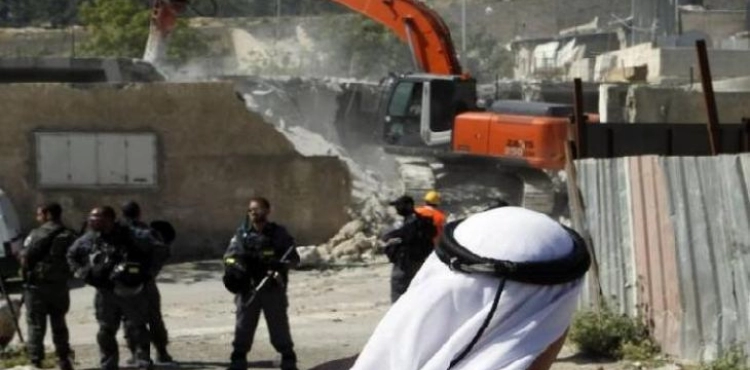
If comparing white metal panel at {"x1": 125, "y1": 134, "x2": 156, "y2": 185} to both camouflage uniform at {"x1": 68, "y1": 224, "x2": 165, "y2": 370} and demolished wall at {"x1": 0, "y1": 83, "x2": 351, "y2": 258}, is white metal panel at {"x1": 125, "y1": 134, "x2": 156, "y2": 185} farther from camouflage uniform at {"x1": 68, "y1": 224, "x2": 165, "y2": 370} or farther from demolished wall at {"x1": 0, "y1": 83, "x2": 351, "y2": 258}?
camouflage uniform at {"x1": 68, "y1": 224, "x2": 165, "y2": 370}

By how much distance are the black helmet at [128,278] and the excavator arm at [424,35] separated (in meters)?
14.7

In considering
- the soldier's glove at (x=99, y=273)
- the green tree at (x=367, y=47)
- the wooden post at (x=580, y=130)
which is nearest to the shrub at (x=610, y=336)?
the wooden post at (x=580, y=130)

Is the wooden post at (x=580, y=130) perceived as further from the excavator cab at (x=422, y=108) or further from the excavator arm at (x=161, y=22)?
the excavator arm at (x=161, y=22)

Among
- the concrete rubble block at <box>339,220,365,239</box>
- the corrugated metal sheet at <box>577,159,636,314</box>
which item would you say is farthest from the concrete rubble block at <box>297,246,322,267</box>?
the corrugated metal sheet at <box>577,159,636,314</box>

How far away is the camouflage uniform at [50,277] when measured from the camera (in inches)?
505

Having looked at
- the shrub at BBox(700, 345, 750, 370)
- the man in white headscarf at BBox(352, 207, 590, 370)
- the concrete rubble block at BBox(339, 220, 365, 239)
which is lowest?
the concrete rubble block at BBox(339, 220, 365, 239)

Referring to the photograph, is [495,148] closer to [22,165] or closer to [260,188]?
[260,188]

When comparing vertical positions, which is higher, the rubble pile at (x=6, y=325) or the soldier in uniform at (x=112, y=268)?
the soldier in uniform at (x=112, y=268)

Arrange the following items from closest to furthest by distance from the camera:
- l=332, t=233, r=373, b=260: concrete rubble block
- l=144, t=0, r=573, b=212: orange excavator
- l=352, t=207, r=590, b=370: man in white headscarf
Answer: l=352, t=207, r=590, b=370: man in white headscarf
l=332, t=233, r=373, b=260: concrete rubble block
l=144, t=0, r=573, b=212: orange excavator

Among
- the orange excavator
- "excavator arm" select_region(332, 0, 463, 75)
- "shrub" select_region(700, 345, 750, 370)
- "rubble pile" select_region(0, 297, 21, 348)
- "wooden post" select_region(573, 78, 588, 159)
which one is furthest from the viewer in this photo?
"excavator arm" select_region(332, 0, 463, 75)

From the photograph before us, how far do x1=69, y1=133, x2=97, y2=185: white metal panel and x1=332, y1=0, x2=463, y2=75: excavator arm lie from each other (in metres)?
6.05

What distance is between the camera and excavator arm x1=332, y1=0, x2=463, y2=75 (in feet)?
86.3

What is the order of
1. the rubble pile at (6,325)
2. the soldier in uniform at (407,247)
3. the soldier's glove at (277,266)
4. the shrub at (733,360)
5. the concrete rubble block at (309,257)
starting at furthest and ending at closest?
the concrete rubble block at (309,257), the rubble pile at (6,325), the soldier in uniform at (407,247), the soldier's glove at (277,266), the shrub at (733,360)

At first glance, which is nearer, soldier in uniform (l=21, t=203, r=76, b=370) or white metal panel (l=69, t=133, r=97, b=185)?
soldier in uniform (l=21, t=203, r=76, b=370)
